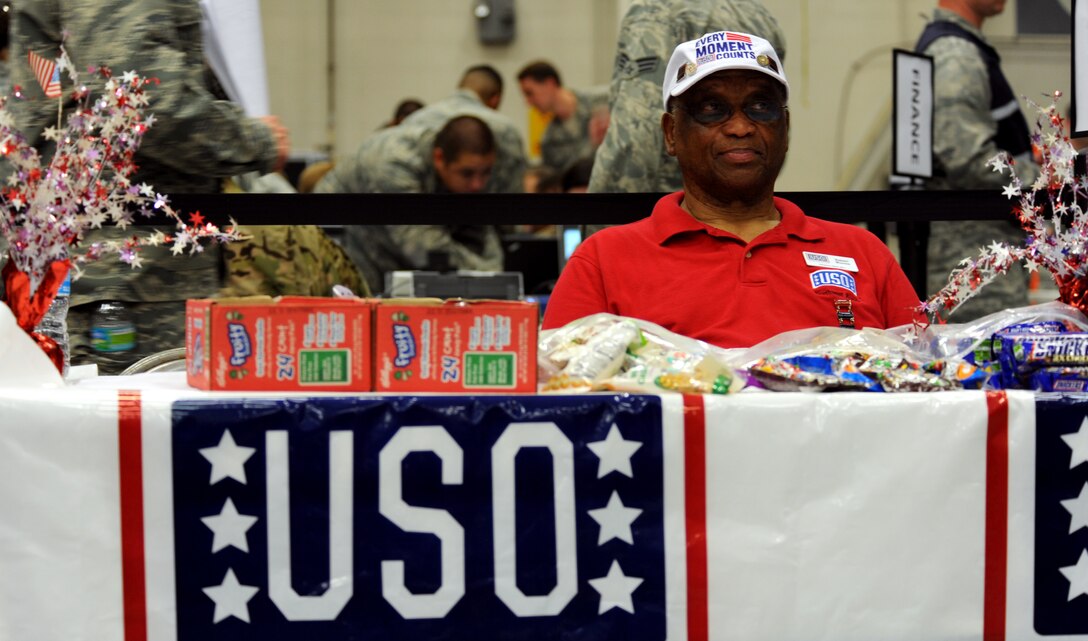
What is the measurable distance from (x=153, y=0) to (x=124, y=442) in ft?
4.39

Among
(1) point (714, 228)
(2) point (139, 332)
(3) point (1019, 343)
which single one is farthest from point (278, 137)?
(3) point (1019, 343)

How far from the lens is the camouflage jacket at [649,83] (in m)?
3.97

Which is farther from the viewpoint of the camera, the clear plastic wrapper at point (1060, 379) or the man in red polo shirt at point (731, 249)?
the man in red polo shirt at point (731, 249)

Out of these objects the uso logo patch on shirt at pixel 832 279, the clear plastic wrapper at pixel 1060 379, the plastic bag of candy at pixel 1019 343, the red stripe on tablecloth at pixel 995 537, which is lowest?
the red stripe on tablecloth at pixel 995 537

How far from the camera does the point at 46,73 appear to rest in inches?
114

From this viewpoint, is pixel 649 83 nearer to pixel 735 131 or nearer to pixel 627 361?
pixel 735 131

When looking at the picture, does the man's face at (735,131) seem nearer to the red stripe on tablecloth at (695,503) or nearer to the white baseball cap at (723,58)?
the white baseball cap at (723,58)

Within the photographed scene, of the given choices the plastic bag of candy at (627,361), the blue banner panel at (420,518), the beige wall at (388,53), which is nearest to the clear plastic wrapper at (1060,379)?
the plastic bag of candy at (627,361)

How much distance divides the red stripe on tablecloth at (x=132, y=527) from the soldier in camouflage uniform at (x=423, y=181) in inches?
156

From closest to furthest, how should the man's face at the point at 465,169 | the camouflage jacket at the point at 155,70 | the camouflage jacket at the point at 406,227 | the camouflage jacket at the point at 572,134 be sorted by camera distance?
the camouflage jacket at the point at 155,70 → the camouflage jacket at the point at 406,227 → the man's face at the point at 465,169 → the camouflage jacket at the point at 572,134

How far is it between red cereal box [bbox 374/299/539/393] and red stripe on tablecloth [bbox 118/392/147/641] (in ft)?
1.13

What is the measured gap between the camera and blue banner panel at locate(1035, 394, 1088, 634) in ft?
6.81

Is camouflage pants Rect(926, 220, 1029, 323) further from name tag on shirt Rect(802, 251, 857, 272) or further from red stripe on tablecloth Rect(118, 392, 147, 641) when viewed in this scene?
red stripe on tablecloth Rect(118, 392, 147, 641)

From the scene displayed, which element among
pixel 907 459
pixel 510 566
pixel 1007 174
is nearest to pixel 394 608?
pixel 510 566
